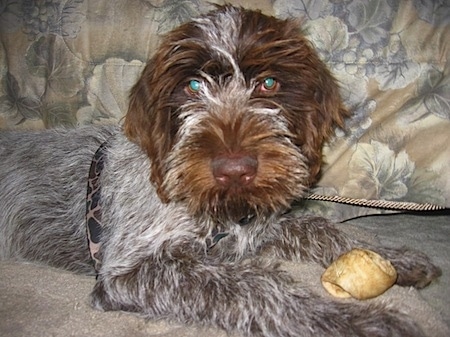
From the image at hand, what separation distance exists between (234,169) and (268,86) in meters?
0.65

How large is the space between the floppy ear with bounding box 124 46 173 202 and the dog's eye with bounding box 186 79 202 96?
10cm

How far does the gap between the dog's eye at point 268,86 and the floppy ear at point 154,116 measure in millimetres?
451

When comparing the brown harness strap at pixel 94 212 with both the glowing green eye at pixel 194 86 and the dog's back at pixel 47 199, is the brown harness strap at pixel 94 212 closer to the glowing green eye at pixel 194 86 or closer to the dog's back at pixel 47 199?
the dog's back at pixel 47 199

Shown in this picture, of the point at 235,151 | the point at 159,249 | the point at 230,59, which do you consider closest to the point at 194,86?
the point at 230,59

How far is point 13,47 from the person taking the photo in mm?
3859

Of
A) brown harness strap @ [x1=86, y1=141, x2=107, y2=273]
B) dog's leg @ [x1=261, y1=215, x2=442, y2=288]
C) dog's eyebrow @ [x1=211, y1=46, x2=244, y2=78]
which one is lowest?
brown harness strap @ [x1=86, y1=141, x2=107, y2=273]

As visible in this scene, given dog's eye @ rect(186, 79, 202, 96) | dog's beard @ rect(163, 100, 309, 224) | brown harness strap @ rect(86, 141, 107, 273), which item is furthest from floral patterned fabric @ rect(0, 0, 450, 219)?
dog's eye @ rect(186, 79, 202, 96)

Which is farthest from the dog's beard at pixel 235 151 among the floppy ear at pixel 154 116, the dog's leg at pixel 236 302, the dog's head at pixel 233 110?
the dog's leg at pixel 236 302

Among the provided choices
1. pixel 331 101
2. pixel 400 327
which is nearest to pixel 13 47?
pixel 331 101

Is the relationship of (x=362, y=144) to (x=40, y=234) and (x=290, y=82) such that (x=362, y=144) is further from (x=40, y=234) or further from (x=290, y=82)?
(x=40, y=234)

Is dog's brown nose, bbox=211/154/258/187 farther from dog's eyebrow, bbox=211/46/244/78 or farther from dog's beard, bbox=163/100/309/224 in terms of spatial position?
dog's eyebrow, bbox=211/46/244/78

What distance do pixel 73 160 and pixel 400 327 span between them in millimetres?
2147

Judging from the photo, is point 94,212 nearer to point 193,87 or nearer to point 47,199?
point 47,199

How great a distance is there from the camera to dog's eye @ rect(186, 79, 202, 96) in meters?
2.66
